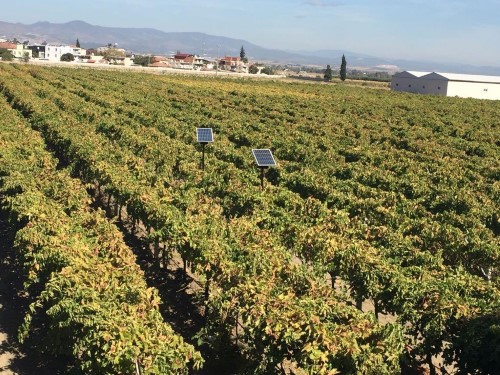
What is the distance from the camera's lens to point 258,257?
34.2 ft

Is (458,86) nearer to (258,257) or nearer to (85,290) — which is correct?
(258,257)

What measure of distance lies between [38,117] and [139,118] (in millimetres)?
7365

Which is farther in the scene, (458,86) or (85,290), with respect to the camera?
(458,86)

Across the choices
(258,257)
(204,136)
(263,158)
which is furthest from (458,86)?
(258,257)

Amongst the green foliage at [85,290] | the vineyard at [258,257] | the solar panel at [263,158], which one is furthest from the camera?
the solar panel at [263,158]

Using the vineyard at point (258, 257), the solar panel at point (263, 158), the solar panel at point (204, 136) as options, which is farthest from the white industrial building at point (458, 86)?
the solar panel at point (263, 158)

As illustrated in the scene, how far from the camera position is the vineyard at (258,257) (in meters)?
7.98

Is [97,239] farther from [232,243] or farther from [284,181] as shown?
[284,181]


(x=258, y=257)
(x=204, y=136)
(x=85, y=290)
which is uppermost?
(x=204, y=136)

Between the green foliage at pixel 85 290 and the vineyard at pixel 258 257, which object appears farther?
the vineyard at pixel 258 257

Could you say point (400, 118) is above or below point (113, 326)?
above

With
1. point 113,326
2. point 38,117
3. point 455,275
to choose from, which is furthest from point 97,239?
point 38,117

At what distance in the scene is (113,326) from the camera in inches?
306

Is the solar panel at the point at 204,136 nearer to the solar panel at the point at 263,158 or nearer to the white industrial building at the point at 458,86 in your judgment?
the solar panel at the point at 263,158
